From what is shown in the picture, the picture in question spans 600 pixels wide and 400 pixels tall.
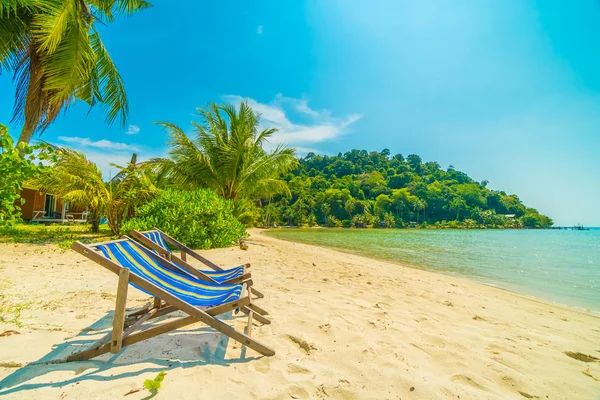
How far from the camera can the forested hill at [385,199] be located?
64.1 meters

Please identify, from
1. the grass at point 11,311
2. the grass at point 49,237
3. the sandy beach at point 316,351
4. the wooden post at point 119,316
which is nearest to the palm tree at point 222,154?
the grass at point 49,237

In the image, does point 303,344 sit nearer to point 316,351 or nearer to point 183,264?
point 316,351

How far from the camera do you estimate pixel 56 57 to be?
6.92 meters

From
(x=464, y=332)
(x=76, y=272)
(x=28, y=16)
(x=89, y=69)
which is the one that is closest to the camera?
(x=464, y=332)

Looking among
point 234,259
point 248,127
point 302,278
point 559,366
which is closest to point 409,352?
point 559,366

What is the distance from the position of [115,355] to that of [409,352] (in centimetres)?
217

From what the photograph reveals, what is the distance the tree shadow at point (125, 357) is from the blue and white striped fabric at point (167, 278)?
36 centimetres

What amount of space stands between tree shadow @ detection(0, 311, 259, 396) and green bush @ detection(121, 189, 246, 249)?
506cm

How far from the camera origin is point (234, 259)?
21.0 ft

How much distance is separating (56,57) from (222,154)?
5.98m

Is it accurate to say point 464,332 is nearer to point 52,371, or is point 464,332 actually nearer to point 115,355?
point 115,355

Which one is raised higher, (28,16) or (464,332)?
(28,16)

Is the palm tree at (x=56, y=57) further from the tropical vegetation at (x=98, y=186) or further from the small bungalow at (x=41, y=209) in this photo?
the small bungalow at (x=41, y=209)

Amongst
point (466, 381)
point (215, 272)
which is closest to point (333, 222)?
point (215, 272)
